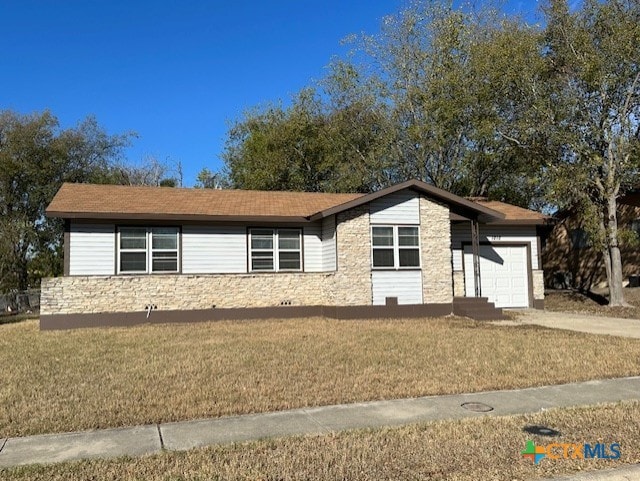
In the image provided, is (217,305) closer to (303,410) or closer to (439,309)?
(439,309)

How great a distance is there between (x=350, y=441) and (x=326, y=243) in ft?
44.3

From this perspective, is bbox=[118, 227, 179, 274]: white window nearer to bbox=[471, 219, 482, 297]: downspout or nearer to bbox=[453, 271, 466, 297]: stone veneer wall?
bbox=[453, 271, 466, 297]: stone veneer wall

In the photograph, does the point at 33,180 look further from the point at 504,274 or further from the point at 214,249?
the point at 504,274

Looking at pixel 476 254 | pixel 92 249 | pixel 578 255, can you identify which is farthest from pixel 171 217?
pixel 578 255

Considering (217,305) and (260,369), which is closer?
(260,369)

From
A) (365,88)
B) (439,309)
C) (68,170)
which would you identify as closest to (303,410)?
(439,309)

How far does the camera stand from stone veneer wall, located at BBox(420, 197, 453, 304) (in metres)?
18.5

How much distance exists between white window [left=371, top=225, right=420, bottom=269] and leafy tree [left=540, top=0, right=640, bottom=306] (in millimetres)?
5810

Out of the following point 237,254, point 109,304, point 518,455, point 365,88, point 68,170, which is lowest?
point 518,455

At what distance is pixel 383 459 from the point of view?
5.05m

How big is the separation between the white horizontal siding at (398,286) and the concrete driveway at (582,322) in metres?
2.87

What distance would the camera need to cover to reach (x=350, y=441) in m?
5.52

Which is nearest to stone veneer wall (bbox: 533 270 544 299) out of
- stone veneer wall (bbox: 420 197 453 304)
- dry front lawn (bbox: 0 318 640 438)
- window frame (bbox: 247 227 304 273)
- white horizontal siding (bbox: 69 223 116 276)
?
stone veneer wall (bbox: 420 197 453 304)

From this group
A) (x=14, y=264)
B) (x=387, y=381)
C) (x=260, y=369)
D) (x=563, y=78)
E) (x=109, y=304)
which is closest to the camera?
(x=387, y=381)
